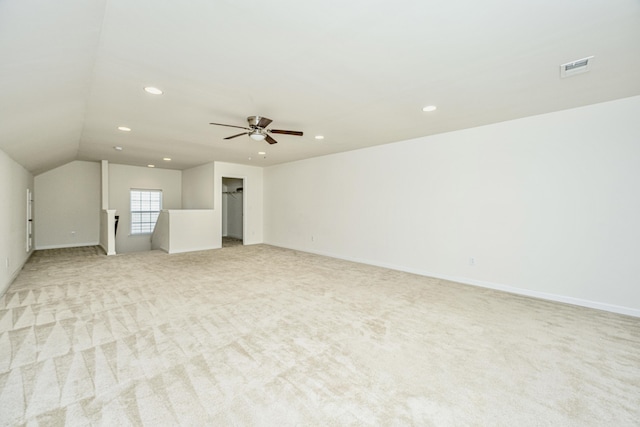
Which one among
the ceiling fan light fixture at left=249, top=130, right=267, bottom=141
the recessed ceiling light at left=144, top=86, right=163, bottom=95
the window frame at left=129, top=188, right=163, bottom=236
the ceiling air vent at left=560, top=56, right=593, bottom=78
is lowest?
the window frame at left=129, top=188, right=163, bottom=236

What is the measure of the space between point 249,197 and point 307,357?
6752 millimetres

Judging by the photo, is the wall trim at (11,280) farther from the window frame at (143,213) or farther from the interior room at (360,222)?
the window frame at (143,213)

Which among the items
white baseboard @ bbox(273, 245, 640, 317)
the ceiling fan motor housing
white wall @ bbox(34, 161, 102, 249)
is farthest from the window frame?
white baseboard @ bbox(273, 245, 640, 317)

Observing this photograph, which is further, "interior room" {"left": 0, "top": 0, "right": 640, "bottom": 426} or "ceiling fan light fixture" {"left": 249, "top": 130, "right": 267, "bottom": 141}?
"ceiling fan light fixture" {"left": 249, "top": 130, "right": 267, "bottom": 141}

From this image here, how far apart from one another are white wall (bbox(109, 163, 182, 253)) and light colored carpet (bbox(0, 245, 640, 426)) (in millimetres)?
4924

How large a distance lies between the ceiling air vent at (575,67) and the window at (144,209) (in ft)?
33.8

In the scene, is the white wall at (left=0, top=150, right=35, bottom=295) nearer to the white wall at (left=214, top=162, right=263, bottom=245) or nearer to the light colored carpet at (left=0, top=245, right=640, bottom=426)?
the light colored carpet at (left=0, top=245, right=640, bottom=426)

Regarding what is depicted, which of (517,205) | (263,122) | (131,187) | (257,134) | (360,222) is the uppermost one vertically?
(263,122)

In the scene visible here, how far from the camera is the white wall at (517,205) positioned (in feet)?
10.7

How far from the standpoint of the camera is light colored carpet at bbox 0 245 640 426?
166 cm

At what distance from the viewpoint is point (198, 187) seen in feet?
27.8

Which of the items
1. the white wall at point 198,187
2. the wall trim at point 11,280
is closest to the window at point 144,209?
the white wall at point 198,187

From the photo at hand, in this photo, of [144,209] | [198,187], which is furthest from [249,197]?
[144,209]

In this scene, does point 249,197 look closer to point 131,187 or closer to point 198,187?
point 198,187
